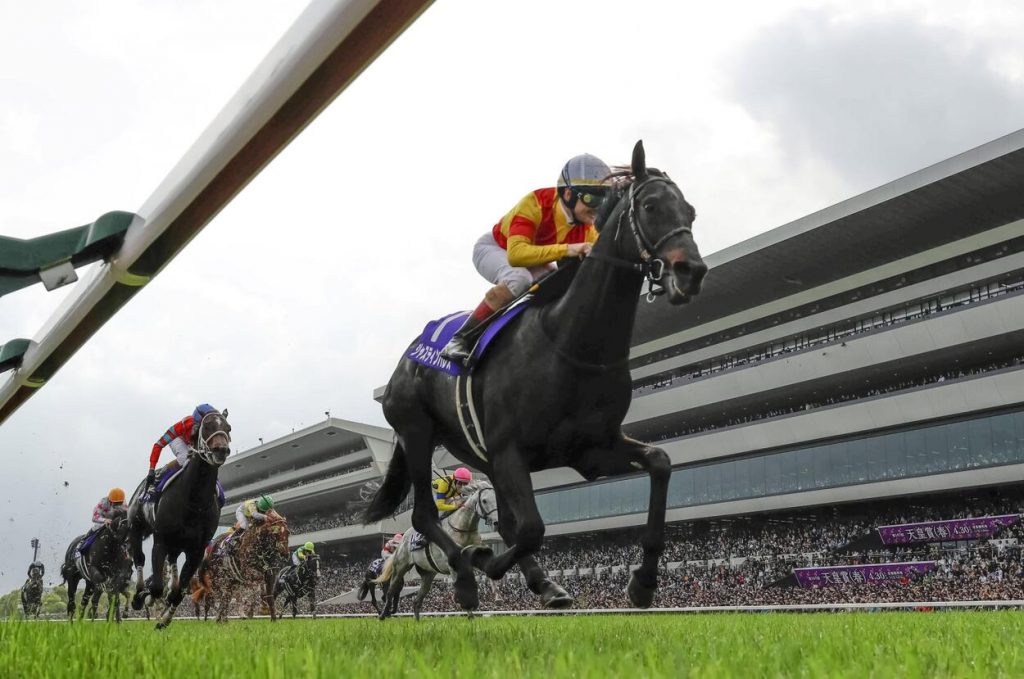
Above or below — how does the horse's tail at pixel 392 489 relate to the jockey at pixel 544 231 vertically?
below

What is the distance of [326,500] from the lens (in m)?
65.2

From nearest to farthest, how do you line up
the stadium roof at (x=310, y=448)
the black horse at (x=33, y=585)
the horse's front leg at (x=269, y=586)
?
the horse's front leg at (x=269, y=586) < the black horse at (x=33, y=585) < the stadium roof at (x=310, y=448)

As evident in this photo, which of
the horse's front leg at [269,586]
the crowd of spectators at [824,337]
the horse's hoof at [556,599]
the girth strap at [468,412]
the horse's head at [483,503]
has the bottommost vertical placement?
the horse's hoof at [556,599]

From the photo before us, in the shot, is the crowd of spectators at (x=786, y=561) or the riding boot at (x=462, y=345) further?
the crowd of spectators at (x=786, y=561)

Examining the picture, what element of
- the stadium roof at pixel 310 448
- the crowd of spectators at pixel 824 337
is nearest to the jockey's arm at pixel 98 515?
the crowd of spectators at pixel 824 337

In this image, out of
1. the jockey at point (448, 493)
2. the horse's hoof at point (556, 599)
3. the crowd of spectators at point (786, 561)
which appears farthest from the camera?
the crowd of spectators at point (786, 561)

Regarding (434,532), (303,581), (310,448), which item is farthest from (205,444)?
(310,448)

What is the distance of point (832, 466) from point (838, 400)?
5528 mm

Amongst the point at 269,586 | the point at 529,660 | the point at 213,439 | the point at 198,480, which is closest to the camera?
the point at 529,660

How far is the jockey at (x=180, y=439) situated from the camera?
8.99m

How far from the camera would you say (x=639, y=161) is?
4566mm

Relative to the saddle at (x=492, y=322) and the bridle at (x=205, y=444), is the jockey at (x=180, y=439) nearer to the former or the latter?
the bridle at (x=205, y=444)

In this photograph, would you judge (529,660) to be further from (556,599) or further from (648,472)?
(648,472)

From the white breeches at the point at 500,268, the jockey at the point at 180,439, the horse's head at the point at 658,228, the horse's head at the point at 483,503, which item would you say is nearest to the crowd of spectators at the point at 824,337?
the horse's head at the point at 483,503
